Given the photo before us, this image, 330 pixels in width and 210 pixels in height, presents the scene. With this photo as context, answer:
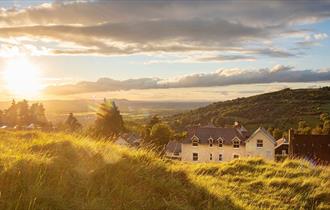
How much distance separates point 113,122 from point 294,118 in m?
120

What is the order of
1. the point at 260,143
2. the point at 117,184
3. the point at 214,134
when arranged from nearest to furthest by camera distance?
the point at 117,184 → the point at 260,143 → the point at 214,134

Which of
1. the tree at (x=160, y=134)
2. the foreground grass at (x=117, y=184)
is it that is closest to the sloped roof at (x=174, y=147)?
the tree at (x=160, y=134)

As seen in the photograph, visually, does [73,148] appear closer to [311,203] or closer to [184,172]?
[184,172]

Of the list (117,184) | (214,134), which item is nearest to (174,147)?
(214,134)

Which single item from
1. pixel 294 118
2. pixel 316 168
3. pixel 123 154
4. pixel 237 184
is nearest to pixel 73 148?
pixel 123 154

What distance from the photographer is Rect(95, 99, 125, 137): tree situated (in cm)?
6538

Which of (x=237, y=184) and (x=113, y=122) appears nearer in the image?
(x=237, y=184)

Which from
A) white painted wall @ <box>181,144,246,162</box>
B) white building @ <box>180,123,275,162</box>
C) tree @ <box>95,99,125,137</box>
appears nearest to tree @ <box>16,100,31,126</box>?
tree @ <box>95,99,125,137</box>

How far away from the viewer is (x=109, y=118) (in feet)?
222

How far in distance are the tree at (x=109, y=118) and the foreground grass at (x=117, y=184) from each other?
1922 inches

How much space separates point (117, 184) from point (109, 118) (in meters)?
57.6

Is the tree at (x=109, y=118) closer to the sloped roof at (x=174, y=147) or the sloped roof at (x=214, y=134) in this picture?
the sloped roof at (x=174, y=147)

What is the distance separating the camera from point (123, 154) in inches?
518

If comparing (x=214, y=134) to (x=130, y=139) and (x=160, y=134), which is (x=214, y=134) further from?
(x=130, y=139)
